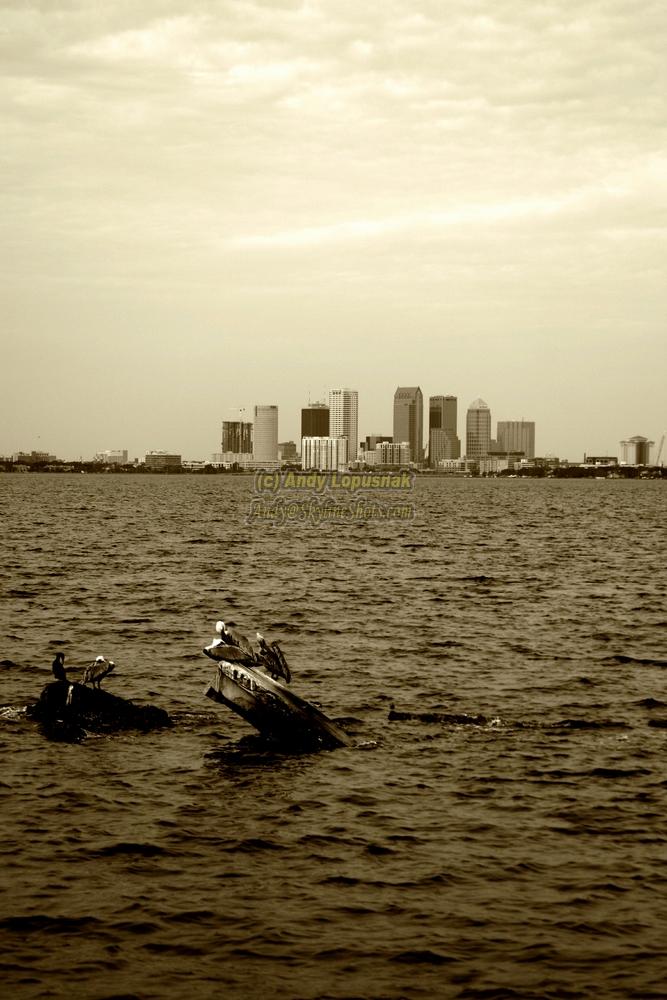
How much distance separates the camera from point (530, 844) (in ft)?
60.6

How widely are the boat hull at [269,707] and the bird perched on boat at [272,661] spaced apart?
523 millimetres

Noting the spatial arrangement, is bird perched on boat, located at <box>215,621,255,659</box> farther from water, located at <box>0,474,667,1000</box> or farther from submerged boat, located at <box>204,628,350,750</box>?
water, located at <box>0,474,667,1000</box>

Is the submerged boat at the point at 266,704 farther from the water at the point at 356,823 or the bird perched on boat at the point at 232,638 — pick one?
the water at the point at 356,823

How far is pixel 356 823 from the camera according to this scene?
1956 centimetres

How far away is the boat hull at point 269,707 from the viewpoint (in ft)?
78.3

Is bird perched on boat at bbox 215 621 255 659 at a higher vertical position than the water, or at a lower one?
higher

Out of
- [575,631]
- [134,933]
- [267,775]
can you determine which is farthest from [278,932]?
[575,631]

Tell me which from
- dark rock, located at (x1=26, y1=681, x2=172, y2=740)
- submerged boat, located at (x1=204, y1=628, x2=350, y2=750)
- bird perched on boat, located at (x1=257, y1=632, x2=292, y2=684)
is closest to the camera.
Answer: submerged boat, located at (x1=204, y1=628, x2=350, y2=750)

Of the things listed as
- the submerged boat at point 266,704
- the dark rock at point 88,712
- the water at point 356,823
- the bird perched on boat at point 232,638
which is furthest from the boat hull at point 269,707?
the dark rock at point 88,712

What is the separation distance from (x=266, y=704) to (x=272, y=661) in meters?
1.36

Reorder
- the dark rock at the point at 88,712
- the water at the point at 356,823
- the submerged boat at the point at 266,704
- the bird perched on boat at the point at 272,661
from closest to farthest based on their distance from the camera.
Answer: the water at the point at 356,823
the submerged boat at the point at 266,704
the bird perched on boat at the point at 272,661
the dark rock at the point at 88,712

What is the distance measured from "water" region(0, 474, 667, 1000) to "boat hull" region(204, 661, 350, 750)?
0.61 m

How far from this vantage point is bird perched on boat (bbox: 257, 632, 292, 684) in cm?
2494

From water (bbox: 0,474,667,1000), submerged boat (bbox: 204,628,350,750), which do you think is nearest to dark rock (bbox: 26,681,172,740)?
water (bbox: 0,474,667,1000)
